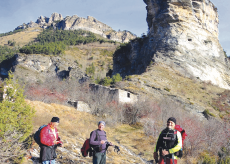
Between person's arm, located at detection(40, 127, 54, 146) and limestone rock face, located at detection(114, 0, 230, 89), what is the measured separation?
3732 cm

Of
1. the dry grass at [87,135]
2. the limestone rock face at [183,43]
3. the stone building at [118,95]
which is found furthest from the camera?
the limestone rock face at [183,43]

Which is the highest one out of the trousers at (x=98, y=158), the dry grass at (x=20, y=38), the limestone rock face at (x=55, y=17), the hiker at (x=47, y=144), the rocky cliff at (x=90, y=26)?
the limestone rock face at (x=55, y=17)

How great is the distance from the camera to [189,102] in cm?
2802

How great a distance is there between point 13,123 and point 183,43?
43080 mm

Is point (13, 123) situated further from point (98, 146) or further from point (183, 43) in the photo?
point (183, 43)

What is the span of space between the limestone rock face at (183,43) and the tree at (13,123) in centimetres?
3644

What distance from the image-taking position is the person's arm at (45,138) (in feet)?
13.9

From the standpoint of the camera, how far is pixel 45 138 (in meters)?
4.26

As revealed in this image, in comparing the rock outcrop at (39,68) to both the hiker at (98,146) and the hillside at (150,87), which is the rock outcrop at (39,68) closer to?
the hillside at (150,87)

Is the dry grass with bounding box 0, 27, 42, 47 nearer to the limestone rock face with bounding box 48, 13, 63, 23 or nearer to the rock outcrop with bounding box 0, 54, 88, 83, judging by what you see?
the limestone rock face with bounding box 48, 13, 63, 23

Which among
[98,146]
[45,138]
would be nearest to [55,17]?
[45,138]

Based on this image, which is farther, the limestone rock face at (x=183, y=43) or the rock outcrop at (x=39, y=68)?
the rock outcrop at (x=39, y=68)

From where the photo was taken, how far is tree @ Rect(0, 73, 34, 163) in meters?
4.92

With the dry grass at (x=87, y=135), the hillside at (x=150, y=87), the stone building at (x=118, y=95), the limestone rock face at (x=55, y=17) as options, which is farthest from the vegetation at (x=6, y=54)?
the limestone rock face at (x=55, y=17)
